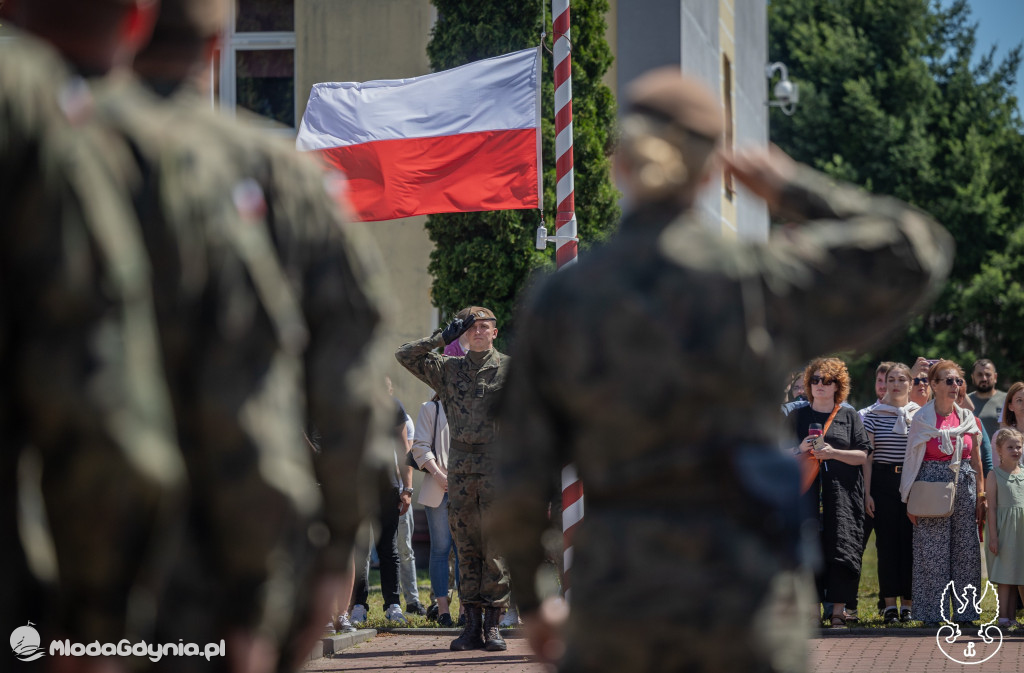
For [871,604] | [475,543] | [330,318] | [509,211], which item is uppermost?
[509,211]

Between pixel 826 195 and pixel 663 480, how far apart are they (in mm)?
771

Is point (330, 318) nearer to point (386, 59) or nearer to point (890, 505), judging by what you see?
point (890, 505)

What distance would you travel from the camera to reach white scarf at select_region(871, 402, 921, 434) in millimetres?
11477

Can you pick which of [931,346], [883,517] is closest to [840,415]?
[883,517]

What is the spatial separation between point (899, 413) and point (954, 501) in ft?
2.90

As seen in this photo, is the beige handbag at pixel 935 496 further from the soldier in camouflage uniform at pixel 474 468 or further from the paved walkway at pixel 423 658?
the soldier in camouflage uniform at pixel 474 468

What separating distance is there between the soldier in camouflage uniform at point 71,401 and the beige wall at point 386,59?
15167 mm

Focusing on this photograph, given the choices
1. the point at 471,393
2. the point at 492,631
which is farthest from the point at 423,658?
the point at 471,393

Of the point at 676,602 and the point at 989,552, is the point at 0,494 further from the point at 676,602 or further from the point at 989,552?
the point at 989,552

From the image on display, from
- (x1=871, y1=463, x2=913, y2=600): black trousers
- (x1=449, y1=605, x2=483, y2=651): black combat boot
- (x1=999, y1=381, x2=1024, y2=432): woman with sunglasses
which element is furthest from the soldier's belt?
(x1=999, y1=381, x2=1024, y2=432): woman with sunglasses

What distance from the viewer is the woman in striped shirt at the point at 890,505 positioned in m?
11.4

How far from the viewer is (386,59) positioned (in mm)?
17359

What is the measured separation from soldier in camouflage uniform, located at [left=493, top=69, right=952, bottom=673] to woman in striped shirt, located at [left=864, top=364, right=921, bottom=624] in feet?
28.6

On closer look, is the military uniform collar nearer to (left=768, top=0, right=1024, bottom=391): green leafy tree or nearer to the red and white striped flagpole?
the red and white striped flagpole
